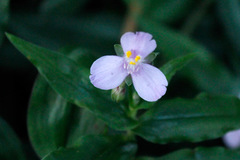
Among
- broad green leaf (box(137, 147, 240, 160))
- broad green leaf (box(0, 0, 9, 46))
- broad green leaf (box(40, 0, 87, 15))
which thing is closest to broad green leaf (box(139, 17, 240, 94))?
broad green leaf (box(40, 0, 87, 15))

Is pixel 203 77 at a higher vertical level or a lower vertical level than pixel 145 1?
lower

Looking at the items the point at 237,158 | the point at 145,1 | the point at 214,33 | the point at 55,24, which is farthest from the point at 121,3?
the point at 237,158

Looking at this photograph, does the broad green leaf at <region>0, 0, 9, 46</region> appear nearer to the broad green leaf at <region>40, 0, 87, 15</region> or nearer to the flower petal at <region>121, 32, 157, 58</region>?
the broad green leaf at <region>40, 0, 87, 15</region>

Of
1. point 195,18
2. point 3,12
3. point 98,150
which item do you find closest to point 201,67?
point 195,18

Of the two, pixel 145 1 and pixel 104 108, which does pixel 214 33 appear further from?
pixel 104 108

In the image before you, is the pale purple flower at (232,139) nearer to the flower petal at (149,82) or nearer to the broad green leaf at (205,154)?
the broad green leaf at (205,154)

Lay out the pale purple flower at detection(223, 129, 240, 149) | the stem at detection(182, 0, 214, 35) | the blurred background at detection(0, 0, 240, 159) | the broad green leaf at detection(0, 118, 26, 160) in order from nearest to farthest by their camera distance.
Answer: the broad green leaf at detection(0, 118, 26, 160) → the pale purple flower at detection(223, 129, 240, 149) → the blurred background at detection(0, 0, 240, 159) → the stem at detection(182, 0, 214, 35)

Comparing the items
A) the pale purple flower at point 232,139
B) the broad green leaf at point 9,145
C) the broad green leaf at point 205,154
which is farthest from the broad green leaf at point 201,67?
the broad green leaf at point 9,145
